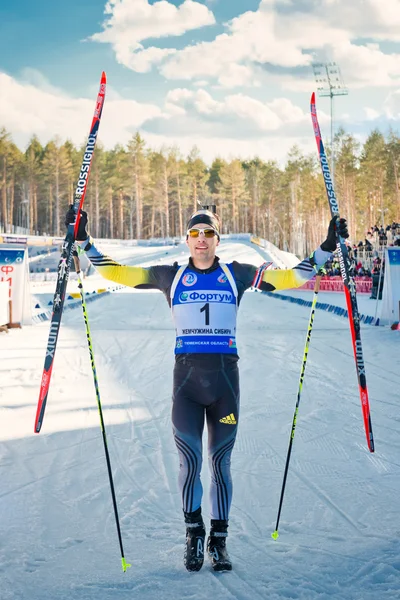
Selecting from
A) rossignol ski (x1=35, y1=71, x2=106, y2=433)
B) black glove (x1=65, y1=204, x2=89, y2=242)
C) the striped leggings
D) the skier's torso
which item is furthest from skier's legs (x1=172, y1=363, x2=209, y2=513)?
black glove (x1=65, y1=204, x2=89, y2=242)

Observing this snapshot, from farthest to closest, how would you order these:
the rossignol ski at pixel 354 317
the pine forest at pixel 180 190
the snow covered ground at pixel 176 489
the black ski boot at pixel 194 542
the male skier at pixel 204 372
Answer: the pine forest at pixel 180 190 < the rossignol ski at pixel 354 317 < the male skier at pixel 204 372 < the black ski boot at pixel 194 542 < the snow covered ground at pixel 176 489

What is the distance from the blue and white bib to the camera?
3516mm

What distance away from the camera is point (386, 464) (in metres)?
5.06

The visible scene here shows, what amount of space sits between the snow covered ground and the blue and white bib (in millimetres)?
1139

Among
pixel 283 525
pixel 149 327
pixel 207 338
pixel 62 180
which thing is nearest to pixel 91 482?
pixel 283 525

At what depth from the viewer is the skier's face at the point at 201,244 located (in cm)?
356

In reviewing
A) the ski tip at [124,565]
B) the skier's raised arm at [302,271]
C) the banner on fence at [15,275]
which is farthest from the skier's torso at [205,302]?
the banner on fence at [15,275]

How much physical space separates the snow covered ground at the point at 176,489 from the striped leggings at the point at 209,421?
358mm

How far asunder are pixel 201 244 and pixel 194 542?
1589 millimetres

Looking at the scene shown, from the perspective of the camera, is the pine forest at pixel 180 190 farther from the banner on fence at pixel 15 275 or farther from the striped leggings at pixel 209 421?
the striped leggings at pixel 209 421

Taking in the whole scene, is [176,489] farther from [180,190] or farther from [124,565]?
[180,190]

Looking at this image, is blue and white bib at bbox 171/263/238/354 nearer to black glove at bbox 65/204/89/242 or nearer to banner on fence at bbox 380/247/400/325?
black glove at bbox 65/204/89/242

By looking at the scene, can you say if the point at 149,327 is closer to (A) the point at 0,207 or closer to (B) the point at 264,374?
(B) the point at 264,374

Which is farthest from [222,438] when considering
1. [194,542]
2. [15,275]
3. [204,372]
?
[15,275]
